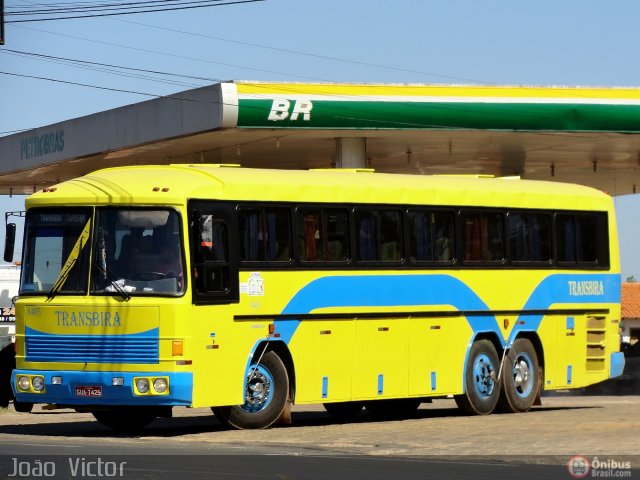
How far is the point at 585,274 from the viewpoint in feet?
85.0

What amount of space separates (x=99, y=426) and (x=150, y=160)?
19111 millimetres

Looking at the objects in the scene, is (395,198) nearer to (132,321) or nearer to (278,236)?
(278,236)

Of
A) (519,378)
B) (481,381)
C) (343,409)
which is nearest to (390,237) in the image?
(481,381)

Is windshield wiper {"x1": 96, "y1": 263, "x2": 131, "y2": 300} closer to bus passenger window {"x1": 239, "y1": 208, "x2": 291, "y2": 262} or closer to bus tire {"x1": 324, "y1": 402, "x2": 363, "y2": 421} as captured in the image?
bus passenger window {"x1": 239, "y1": 208, "x2": 291, "y2": 262}

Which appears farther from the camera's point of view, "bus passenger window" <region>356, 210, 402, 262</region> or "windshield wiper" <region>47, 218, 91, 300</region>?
"bus passenger window" <region>356, 210, 402, 262</region>

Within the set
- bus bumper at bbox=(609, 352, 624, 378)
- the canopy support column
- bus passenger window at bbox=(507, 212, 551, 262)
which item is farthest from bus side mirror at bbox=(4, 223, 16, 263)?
the canopy support column

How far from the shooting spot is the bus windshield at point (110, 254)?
19.9 meters

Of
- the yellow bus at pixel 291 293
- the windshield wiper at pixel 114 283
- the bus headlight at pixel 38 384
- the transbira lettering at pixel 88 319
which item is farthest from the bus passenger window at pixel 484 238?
the bus headlight at pixel 38 384

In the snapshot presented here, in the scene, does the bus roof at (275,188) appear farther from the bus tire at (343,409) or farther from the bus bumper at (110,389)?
the bus tire at (343,409)

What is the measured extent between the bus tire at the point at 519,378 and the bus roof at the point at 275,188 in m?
2.22

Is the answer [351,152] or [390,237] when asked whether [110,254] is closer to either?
[390,237]

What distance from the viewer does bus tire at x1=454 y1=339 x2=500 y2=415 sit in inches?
944

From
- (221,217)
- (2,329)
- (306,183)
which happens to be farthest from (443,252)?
(2,329)

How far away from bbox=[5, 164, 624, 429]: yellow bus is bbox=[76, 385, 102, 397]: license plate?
0.03 meters
